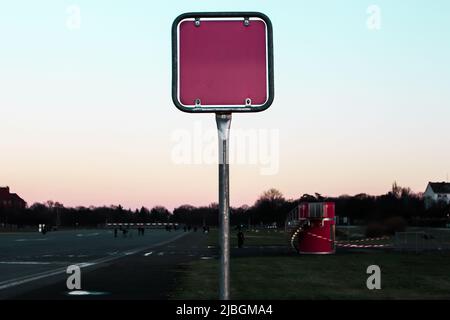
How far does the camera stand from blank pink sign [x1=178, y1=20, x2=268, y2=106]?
167 inches

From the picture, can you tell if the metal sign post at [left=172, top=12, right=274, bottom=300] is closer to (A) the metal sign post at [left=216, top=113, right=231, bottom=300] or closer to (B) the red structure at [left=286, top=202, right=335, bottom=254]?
(A) the metal sign post at [left=216, top=113, right=231, bottom=300]

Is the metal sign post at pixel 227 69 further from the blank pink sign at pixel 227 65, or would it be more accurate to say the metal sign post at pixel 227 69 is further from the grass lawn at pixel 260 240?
the grass lawn at pixel 260 240

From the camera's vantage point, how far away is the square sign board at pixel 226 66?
425cm

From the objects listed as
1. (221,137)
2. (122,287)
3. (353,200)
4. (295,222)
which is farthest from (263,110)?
(353,200)

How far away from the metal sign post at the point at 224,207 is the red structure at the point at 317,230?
134 ft

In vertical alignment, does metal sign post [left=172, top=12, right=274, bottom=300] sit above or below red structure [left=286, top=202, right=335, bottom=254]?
above

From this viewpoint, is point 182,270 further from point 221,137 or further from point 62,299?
point 221,137

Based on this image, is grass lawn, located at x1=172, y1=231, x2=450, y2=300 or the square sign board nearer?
the square sign board

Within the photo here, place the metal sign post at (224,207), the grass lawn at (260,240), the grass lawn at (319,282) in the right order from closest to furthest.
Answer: the metal sign post at (224,207), the grass lawn at (319,282), the grass lawn at (260,240)

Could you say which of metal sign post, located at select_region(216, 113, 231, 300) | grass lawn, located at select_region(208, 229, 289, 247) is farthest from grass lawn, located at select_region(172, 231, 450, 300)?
grass lawn, located at select_region(208, 229, 289, 247)

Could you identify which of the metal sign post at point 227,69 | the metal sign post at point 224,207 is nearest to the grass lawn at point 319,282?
the metal sign post at point 224,207

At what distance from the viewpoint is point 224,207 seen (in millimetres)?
4145

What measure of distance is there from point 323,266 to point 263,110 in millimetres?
27165

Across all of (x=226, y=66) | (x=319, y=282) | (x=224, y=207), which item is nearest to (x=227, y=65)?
(x=226, y=66)
